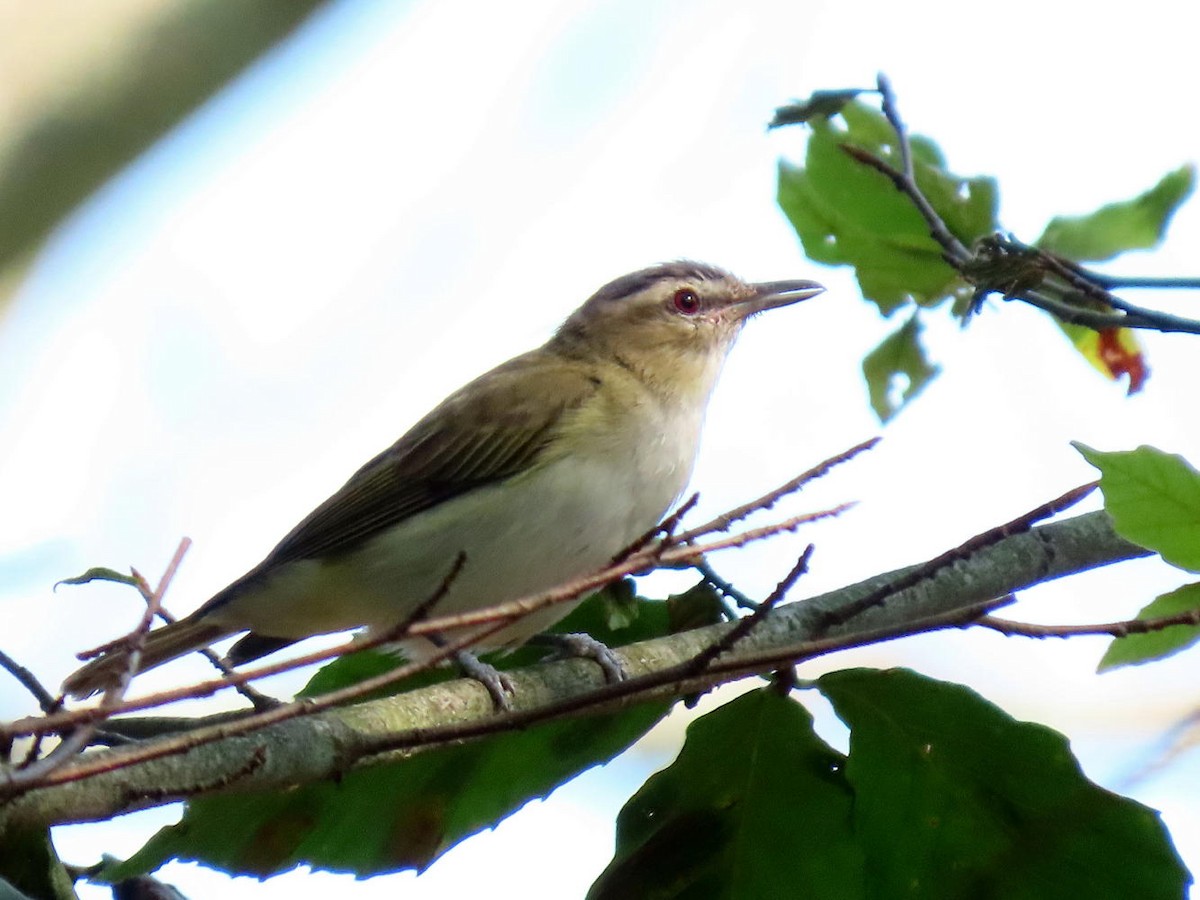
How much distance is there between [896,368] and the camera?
4074 millimetres

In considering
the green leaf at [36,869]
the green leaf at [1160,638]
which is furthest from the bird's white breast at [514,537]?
the green leaf at [1160,638]

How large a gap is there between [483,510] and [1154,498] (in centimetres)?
256

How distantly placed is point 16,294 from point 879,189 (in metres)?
4.50

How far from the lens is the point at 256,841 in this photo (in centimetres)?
297

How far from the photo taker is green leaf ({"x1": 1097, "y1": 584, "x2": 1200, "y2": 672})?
2.35 m

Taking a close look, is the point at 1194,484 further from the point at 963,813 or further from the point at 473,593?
the point at 473,593

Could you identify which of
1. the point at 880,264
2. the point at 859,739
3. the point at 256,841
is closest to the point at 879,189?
the point at 880,264

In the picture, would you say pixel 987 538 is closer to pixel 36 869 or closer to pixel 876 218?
pixel 876 218

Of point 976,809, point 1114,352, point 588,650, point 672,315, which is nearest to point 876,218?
point 1114,352

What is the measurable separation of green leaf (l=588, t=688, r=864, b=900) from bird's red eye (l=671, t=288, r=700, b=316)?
3.04 meters

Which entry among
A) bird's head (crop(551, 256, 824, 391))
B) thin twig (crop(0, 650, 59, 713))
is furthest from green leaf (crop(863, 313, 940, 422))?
thin twig (crop(0, 650, 59, 713))

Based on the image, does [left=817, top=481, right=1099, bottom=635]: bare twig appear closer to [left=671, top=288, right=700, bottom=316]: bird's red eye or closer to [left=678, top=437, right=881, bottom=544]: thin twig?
[left=678, top=437, right=881, bottom=544]: thin twig

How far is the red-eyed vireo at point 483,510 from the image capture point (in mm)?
4402

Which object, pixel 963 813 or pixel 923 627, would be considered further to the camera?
pixel 963 813
